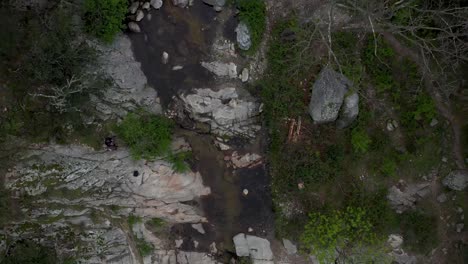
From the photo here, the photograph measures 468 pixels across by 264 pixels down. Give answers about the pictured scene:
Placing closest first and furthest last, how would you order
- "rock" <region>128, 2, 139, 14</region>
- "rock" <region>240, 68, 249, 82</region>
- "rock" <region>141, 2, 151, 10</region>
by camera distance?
"rock" <region>128, 2, 139, 14</region> → "rock" <region>141, 2, 151, 10</region> → "rock" <region>240, 68, 249, 82</region>

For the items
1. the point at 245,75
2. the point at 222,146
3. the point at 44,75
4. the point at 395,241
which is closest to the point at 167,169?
the point at 222,146

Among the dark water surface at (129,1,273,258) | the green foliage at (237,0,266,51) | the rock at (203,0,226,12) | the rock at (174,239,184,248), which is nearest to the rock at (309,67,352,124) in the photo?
the dark water surface at (129,1,273,258)

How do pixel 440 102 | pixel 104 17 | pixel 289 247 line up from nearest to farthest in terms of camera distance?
pixel 104 17, pixel 440 102, pixel 289 247

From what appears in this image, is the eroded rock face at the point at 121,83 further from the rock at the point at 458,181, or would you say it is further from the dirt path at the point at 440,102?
the rock at the point at 458,181

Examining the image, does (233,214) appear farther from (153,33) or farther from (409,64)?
(409,64)

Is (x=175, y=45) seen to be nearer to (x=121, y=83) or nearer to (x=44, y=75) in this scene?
(x=121, y=83)

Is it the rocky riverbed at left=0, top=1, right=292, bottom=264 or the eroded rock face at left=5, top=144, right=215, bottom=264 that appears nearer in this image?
the eroded rock face at left=5, top=144, right=215, bottom=264

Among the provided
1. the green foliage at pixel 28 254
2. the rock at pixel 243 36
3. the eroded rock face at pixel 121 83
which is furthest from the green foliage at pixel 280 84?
the green foliage at pixel 28 254

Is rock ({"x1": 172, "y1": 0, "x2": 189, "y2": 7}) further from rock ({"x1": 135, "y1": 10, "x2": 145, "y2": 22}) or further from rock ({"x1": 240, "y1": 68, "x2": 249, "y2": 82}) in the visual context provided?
rock ({"x1": 240, "y1": 68, "x2": 249, "y2": 82})
